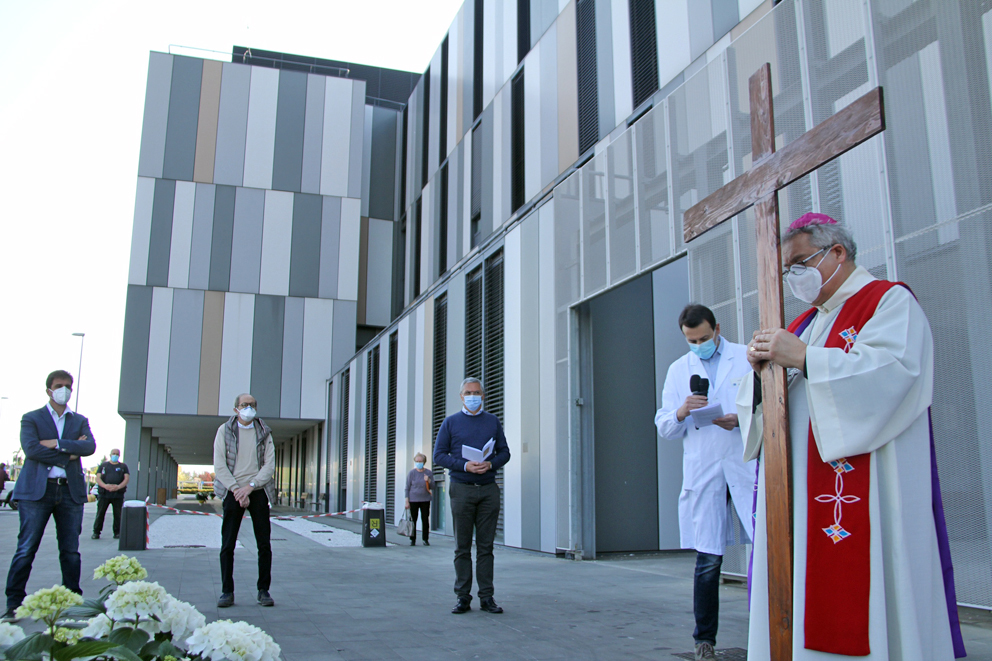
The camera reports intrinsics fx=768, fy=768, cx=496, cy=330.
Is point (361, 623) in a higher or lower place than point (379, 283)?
lower

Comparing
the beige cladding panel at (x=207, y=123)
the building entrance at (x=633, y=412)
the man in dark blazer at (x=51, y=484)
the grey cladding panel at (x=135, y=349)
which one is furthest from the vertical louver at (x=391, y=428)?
the man in dark blazer at (x=51, y=484)

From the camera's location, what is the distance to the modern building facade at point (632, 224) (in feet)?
17.2

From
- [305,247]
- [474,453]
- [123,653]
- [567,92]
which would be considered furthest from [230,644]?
[305,247]

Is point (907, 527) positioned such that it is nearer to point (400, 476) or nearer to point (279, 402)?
point (400, 476)

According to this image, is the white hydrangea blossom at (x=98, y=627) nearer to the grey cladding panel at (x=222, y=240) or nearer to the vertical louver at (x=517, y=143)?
the vertical louver at (x=517, y=143)

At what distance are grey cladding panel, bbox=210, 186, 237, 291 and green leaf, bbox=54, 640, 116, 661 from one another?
86.8 feet

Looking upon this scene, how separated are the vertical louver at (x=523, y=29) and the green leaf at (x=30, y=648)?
16.0 metres

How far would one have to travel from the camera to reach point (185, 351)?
25.8 meters

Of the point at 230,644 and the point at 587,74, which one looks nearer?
the point at 230,644

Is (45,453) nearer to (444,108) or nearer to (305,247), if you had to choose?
(444,108)

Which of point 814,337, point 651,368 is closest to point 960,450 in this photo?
point 814,337

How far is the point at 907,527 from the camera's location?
246cm

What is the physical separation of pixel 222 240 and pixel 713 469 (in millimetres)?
25170

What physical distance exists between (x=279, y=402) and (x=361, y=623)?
22297 millimetres
